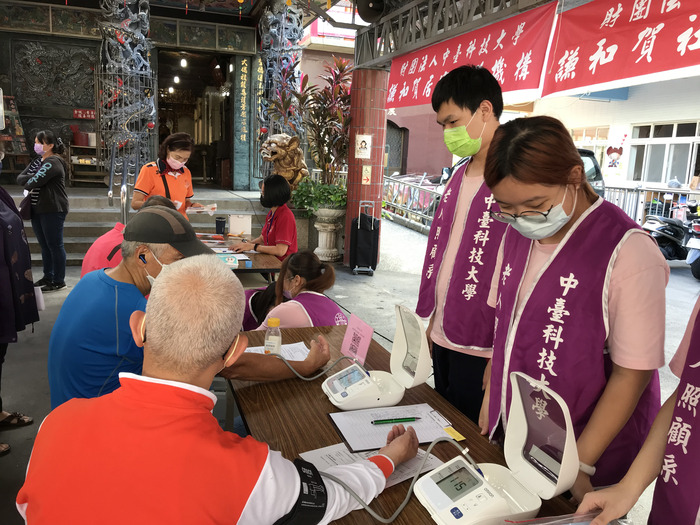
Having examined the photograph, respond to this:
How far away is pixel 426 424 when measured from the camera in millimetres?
1455

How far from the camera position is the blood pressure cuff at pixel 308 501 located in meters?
0.92

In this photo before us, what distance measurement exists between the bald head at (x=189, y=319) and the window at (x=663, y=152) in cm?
1222

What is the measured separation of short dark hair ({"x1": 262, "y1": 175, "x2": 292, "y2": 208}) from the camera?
3596 millimetres

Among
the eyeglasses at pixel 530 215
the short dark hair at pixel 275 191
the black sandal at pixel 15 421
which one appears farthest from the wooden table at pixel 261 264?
the eyeglasses at pixel 530 215

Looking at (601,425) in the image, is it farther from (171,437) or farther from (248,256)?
(248,256)

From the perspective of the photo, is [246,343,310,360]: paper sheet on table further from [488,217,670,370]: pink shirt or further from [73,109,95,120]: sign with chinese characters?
[73,109,95,120]: sign with chinese characters

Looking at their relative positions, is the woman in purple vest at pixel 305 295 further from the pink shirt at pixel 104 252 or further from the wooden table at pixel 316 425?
the pink shirt at pixel 104 252

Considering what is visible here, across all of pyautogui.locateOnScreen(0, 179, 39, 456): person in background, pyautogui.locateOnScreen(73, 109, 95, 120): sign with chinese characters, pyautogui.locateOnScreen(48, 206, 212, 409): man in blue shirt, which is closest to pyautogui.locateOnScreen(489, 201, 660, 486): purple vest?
pyautogui.locateOnScreen(48, 206, 212, 409): man in blue shirt

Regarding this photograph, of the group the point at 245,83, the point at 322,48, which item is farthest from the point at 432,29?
the point at 322,48

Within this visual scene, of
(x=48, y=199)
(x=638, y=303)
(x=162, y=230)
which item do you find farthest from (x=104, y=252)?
(x=48, y=199)

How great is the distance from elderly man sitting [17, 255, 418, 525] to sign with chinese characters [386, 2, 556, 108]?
343 centimetres

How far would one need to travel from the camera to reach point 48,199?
5000 mm

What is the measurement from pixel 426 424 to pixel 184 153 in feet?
10.4

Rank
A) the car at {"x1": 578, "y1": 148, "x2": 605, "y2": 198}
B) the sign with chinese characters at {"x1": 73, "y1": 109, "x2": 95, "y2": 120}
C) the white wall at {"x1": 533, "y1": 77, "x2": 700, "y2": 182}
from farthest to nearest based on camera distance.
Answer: the white wall at {"x1": 533, "y1": 77, "x2": 700, "y2": 182} → the sign with chinese characters at {"x1": 73, "y1": 109, "x2": 95, "y2": 120} → the car at {"x1": 578, "y1": 148, "x2": 605, "y2": 198}
